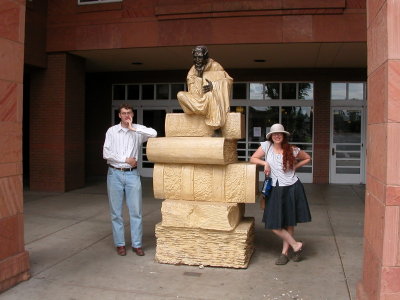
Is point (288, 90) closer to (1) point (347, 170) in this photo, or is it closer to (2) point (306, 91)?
(2) point (306, 91)

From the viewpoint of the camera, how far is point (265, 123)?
13516mm

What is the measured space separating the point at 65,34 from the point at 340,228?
26.2ft

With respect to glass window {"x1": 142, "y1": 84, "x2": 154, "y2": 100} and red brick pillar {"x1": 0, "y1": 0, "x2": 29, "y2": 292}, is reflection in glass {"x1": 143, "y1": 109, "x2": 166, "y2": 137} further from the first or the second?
red brick pillar {"x1": 0, "y1": 0, "x2": 29, "y2": 292}

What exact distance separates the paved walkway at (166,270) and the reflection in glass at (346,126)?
5.81 meters

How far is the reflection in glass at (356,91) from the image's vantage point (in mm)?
13141

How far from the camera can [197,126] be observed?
204 inches

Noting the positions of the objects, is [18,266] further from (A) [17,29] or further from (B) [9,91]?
(A) [17,29]

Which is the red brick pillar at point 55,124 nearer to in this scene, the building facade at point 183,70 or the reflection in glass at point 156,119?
the building facade at point 183,70

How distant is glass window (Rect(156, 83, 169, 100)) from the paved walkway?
700 cm

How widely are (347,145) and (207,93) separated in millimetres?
9265

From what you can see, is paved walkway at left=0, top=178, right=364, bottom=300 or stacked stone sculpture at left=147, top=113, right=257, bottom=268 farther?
stacked stone sculpture at left=147, top=113, right=257, bottom=268

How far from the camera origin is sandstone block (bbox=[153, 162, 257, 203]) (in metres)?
4.99

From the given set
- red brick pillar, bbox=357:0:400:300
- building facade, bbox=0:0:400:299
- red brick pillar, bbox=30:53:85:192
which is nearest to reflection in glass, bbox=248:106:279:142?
building facade, bbox=0:0:400:299

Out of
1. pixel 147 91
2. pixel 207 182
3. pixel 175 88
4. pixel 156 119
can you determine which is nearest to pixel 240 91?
pixel 175 88
